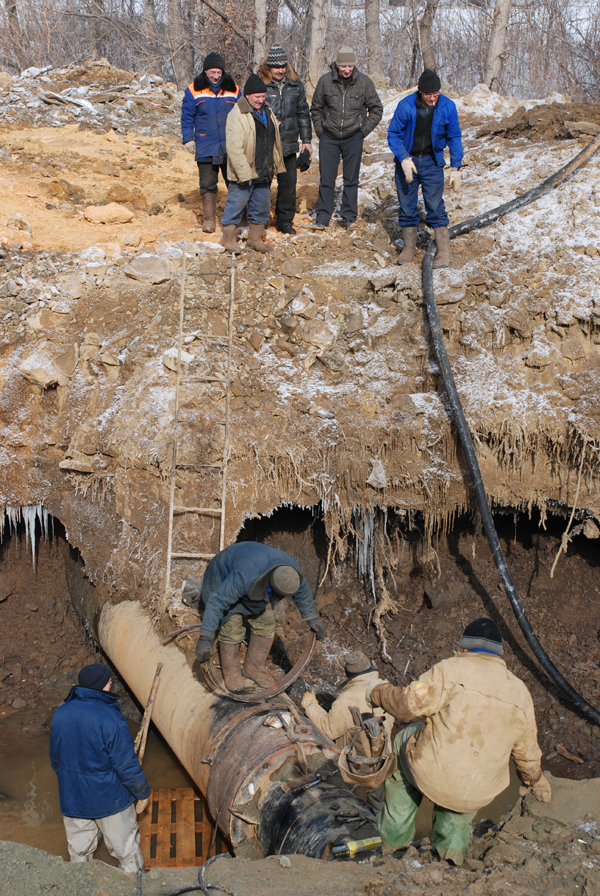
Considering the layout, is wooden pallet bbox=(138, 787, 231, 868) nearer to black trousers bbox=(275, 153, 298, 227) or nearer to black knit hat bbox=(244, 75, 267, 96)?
black trousers bbox=(275, 153, 298, 227)

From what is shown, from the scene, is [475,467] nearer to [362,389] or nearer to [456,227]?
[362,389]

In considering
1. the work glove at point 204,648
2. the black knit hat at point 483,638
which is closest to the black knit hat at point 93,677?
the work glove at point 204,648

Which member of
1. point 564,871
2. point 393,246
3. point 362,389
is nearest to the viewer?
point 564,871

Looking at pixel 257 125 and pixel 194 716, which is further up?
pixel 257 125

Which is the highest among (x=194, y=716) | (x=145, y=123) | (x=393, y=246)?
(x=145, y=123)

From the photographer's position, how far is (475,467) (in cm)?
605

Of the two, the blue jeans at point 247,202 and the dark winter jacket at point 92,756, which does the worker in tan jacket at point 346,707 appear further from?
the blue jeans at point 247,202

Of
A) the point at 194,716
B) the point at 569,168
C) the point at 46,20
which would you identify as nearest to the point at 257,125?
the point at 569,168

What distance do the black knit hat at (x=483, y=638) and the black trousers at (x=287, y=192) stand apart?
20.6ft

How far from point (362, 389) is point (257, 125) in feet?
10.3

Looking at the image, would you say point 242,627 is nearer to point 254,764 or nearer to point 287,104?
point 254,764

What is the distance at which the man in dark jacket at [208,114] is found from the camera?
25.3 feet

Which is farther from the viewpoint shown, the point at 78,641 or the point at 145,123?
the point at 145,123

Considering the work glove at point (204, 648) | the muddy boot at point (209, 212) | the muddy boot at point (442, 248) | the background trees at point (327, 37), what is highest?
the background trees at point (327, 37)
